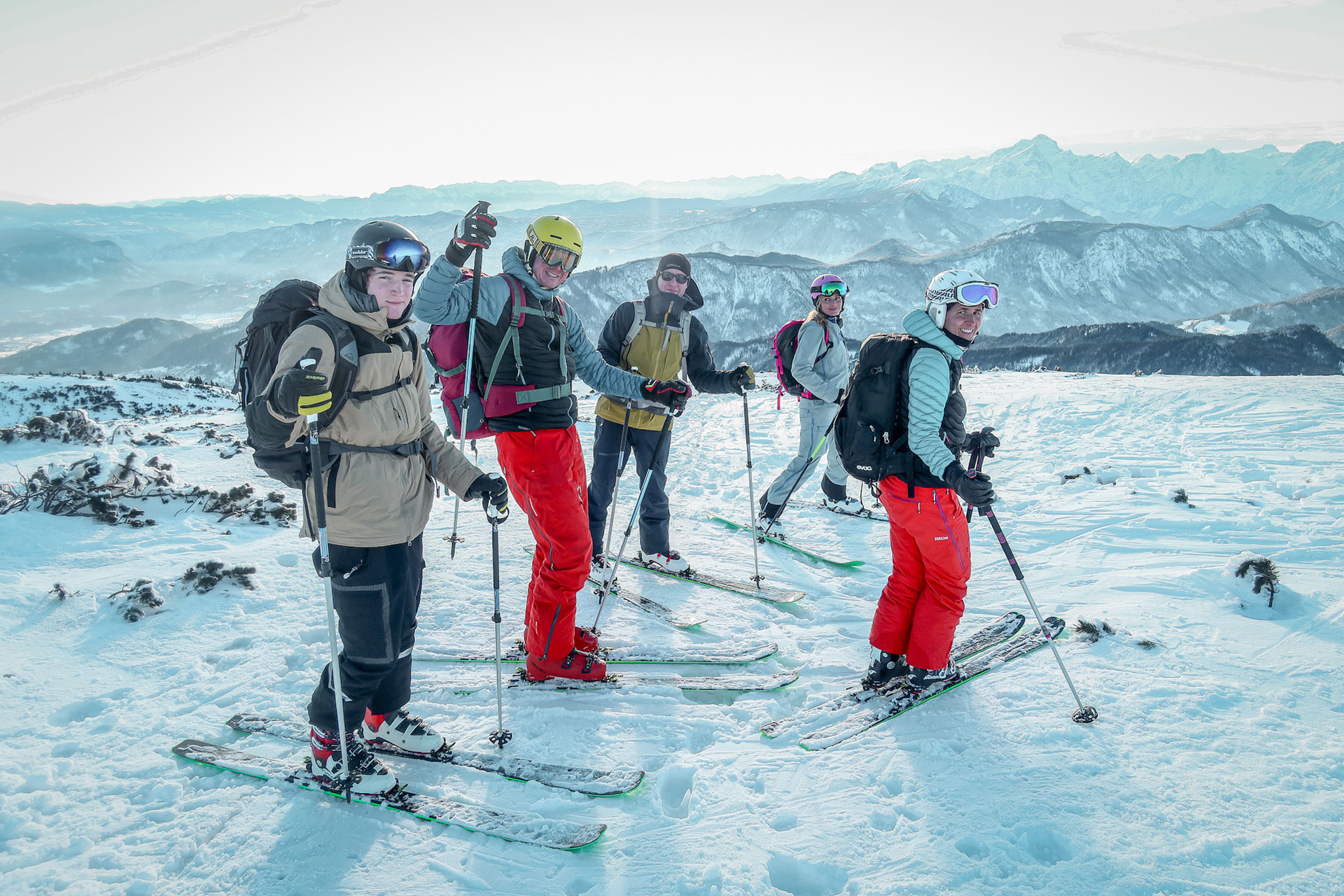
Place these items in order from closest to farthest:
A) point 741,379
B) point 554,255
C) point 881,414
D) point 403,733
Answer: point 403,733 → point 881,414 → point 554,255 → point 741,379

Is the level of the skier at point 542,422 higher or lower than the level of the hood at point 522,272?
lower

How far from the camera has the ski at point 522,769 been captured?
3457mm

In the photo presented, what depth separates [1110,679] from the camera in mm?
4293

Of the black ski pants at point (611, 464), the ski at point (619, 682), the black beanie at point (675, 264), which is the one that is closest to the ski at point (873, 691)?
the ski at point (619, 682)

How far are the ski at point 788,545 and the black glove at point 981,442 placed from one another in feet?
8.43

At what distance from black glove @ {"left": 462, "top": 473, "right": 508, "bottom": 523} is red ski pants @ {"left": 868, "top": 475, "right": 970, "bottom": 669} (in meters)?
2.51

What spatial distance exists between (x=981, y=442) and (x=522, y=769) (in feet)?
11.6

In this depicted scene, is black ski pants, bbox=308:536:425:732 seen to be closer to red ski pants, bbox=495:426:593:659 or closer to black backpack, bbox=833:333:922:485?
red ski pants, bbox=495:426:593:659

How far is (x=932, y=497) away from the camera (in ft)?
13.3

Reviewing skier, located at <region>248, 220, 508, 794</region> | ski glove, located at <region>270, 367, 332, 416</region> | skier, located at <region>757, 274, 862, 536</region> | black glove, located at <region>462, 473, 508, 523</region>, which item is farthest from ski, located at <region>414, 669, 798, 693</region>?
skier, located at <region>757, 274, 862, 536</region>

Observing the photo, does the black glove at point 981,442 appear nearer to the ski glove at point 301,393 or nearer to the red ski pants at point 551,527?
the red ski pants at point 551,527

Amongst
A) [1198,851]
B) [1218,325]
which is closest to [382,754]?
[1198,851]

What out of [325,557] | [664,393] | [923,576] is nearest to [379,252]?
[325,557]

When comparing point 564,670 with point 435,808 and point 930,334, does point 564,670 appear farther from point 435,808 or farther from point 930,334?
point 930,334
